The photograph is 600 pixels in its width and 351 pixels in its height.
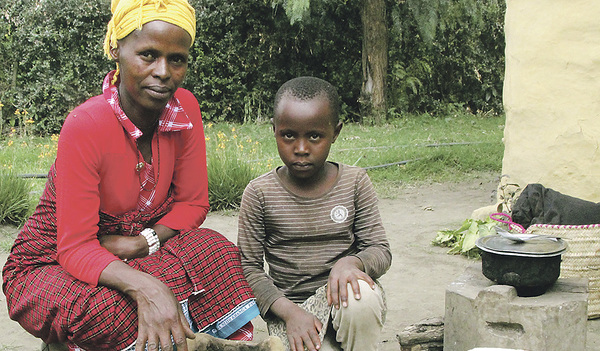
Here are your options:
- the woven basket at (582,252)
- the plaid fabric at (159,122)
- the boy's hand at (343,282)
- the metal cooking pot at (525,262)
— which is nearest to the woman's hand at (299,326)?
the boy's hand at (343,282)

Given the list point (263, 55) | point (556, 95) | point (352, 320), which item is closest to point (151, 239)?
point (352, 320)

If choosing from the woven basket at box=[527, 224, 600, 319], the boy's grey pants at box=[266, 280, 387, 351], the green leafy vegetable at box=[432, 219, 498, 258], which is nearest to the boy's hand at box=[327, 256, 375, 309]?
the boy's grey pants at box=[266, 280, 387, 351]

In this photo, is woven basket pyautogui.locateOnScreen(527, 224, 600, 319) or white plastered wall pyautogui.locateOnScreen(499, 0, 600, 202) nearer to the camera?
woven basket pyautogui.locateOnScreen(527, 224, 600, 319)

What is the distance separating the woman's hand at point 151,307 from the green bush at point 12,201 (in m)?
3.35

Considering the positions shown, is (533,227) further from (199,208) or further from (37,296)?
(37,296)

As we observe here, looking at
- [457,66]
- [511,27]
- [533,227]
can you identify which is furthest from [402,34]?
[533,227]

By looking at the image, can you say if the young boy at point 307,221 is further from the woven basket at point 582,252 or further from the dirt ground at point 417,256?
the woven basket at point 582,252

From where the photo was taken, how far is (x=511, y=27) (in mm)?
4258

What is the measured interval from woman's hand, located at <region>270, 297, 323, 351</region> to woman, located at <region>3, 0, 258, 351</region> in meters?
0.13

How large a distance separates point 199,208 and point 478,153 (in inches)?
234

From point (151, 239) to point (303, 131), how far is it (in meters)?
0.71

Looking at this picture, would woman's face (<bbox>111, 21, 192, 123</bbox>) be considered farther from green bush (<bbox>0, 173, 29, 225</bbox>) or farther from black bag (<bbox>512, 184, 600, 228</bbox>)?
green bush (<bbox>0, 173, 29, 225</bbox>)

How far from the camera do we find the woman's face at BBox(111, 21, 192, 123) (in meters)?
2.21

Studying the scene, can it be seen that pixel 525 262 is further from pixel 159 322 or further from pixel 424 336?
pixel 159 322
